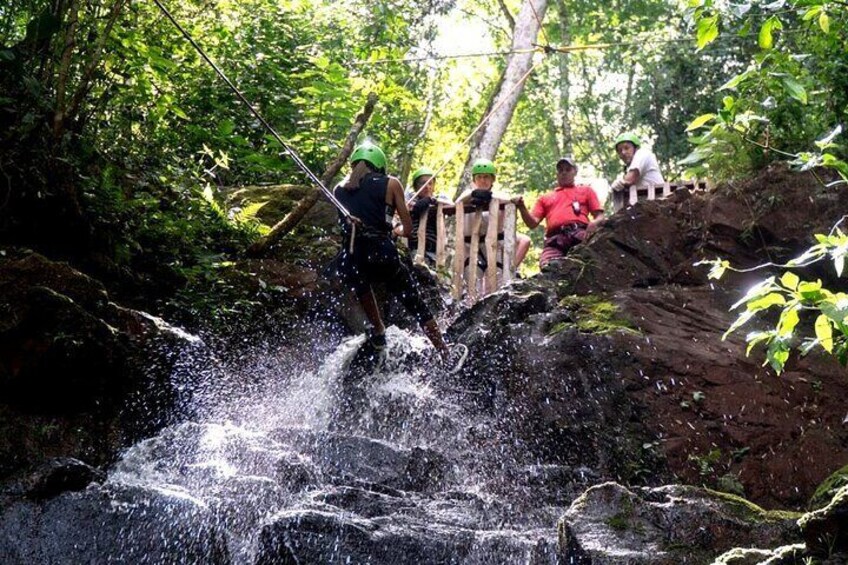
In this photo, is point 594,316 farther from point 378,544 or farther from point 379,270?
point 378,544

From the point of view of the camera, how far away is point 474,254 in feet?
35.6

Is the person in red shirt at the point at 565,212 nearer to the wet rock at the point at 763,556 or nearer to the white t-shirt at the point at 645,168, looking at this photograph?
the white t-shirt at the point at 645,168

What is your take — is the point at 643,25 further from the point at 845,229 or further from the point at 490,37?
the point at 845,229

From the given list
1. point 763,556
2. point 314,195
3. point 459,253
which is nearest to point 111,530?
point 763,556

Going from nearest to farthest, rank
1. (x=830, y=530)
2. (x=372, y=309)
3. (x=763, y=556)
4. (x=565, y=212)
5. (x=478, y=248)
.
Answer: (x=830, y=530), (x=763, y=556), (x=372, y=309), (x=565, y=212), (x=478, y=248)

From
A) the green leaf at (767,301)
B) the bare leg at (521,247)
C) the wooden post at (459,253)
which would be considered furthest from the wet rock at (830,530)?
the bare leg at (521,247)

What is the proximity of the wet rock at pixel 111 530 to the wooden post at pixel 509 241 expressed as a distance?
6.01 meters

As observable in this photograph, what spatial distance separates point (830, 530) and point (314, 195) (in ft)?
22.7

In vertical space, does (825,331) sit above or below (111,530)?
above

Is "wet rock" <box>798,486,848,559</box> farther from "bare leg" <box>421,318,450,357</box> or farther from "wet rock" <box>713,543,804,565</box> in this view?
→ "bare leg" <box>421,318,450,357</box>

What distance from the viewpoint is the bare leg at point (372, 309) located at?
8.73 meters

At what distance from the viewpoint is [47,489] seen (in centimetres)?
539

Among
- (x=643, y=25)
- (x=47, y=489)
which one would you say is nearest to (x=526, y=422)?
(x=47, y=489)

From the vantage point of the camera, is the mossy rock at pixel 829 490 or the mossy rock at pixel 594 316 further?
the mossy rock at pixel 594 316
